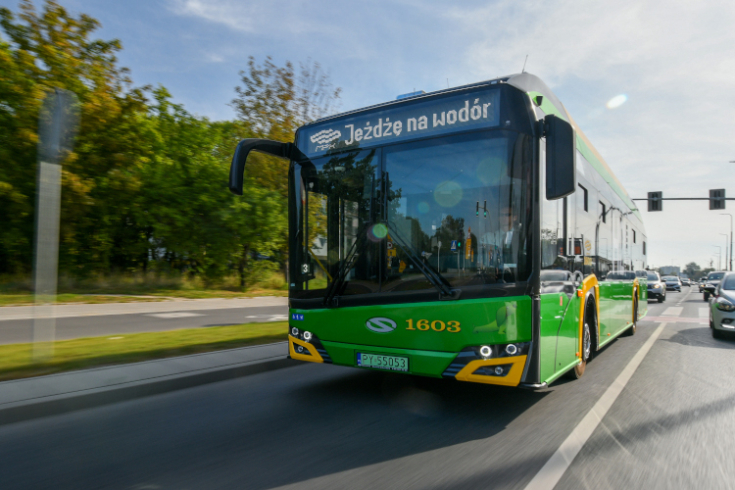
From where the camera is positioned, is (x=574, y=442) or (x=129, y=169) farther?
(x=129, y=169)

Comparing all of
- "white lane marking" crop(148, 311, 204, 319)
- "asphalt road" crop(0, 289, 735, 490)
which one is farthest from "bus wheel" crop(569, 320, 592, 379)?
"white lane marking" crop(148, 311, 204, 319)

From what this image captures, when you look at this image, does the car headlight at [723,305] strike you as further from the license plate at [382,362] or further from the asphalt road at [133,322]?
the asphalt road at [133,322]

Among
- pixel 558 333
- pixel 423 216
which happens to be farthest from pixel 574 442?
pixel 423 216

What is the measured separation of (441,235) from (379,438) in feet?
6.26

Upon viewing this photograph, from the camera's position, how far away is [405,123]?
17.9ft

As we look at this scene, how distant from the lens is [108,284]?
22.4 m

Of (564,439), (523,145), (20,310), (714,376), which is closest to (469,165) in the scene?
(523,145)

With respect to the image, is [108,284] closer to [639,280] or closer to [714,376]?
[639,280]

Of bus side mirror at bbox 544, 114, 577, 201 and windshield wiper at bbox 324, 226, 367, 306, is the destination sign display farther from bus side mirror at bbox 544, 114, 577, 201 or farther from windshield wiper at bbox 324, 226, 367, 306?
windshield wiper at bbox 324, 226, 367, 306

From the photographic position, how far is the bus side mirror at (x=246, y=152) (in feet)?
18.2

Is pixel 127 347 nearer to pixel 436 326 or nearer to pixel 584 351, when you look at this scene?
pixel 436 326

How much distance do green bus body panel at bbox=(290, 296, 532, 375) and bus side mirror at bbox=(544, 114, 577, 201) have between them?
1.01 metres

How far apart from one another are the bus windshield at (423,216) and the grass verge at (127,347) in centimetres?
Result: 322

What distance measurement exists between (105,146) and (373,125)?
699 inches
